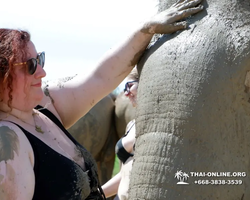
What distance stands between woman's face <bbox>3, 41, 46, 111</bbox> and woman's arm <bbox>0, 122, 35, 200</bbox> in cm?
19

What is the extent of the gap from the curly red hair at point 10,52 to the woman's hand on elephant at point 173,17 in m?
0.62

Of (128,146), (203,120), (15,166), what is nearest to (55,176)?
(15,166)

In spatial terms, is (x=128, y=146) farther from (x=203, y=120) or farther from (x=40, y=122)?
(x=203, y=120)

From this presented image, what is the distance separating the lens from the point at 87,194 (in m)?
2.86

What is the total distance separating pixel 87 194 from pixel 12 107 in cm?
54

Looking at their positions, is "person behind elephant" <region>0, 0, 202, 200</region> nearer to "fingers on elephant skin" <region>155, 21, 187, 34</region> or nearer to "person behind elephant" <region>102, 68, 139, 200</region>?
"fingers on elephant skin" <region>155, 21, 187, 34</region>

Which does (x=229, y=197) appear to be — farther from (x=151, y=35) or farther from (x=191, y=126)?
(x=151, y=35)

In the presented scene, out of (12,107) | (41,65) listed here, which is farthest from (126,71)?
(12,107)

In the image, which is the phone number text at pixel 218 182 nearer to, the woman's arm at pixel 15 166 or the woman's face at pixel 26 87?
the woman's arm at pixel 15 166

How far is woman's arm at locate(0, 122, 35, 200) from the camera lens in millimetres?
2486

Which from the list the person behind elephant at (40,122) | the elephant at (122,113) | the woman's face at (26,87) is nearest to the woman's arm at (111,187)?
the person behind elephant at (40,122)

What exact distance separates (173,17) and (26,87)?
77cm

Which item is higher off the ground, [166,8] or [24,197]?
[166,8]

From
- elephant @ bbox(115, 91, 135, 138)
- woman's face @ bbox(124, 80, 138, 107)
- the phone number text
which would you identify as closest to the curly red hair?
the phone number text
